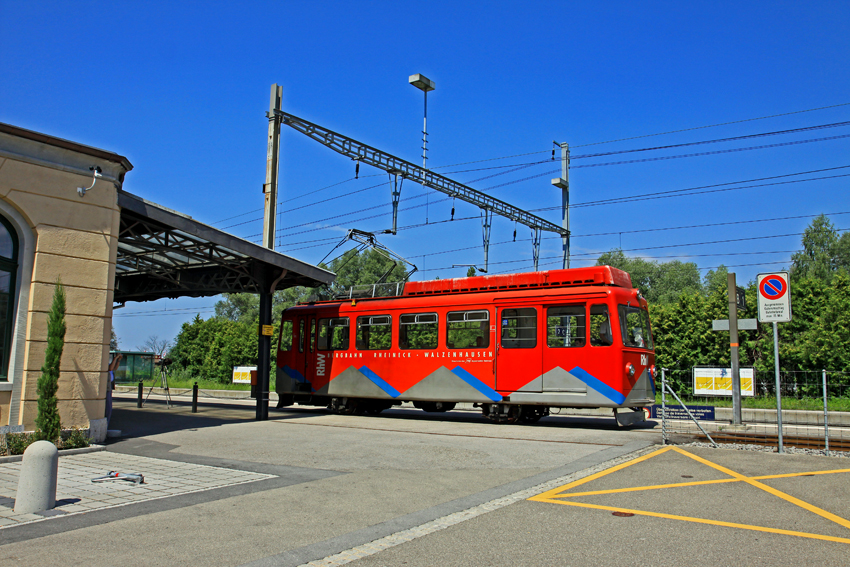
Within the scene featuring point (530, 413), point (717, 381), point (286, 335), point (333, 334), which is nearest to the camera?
point (530, 413)

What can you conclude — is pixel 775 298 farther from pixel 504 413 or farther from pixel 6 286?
pixel 6 286

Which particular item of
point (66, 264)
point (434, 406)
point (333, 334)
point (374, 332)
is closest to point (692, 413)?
point (434, 406)

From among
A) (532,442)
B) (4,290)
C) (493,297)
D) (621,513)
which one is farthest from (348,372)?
(621,513)

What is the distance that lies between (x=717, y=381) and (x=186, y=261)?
50.4 feet

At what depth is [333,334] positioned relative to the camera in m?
19.3

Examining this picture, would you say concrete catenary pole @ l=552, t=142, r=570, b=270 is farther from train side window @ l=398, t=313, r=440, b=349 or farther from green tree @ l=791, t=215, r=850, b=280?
green tree @ l=791, t=215, r=850, b=280

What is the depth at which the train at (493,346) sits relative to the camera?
14477 mm

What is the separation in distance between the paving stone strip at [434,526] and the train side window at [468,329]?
24.0 ft

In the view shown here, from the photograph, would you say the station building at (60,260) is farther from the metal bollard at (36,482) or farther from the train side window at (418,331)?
the train side window at (418,331)

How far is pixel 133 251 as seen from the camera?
17.1 metres

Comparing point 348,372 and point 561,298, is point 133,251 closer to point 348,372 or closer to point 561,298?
point 348,372

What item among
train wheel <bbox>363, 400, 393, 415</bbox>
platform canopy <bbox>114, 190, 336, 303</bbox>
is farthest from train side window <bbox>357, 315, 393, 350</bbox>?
train wheel <bbox>363, 400, 393, 415</bbox>

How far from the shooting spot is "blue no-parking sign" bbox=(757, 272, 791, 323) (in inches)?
416

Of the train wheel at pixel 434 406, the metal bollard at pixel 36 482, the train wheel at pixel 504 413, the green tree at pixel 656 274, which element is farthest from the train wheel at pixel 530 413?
the green tree at pixel 656 274
